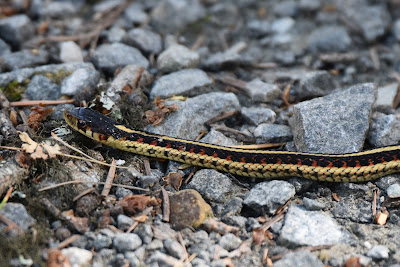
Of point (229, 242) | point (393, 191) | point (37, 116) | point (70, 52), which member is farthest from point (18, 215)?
point (393, 191)

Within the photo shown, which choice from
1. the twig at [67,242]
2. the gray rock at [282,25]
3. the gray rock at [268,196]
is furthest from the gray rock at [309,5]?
the twig at [67,242]

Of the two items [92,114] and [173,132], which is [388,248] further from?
[92,114]

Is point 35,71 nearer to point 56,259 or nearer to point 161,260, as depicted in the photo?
point 56,259

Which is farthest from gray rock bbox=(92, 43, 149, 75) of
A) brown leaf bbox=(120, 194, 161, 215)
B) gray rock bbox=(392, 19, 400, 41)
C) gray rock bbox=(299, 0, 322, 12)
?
gray rock bbox=(392, 19, 400, 41)

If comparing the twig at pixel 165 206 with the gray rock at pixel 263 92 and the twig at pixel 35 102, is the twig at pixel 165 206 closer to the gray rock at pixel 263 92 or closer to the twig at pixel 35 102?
the twig at pixel 35 102

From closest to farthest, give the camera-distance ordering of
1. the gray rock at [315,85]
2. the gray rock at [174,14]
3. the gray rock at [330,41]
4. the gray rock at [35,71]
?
the gray rock at [35,71], the gray rock at [315,85], the gray rock at [330,41], the gray rock at [174,14]

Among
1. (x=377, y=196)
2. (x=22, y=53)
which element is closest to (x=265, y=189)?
(x=377, y=196)

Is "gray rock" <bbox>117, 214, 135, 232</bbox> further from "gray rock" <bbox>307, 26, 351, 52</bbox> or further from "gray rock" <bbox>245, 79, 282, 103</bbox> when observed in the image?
"gray rock" <bbox>307, 26, 351, 52</bbox>
